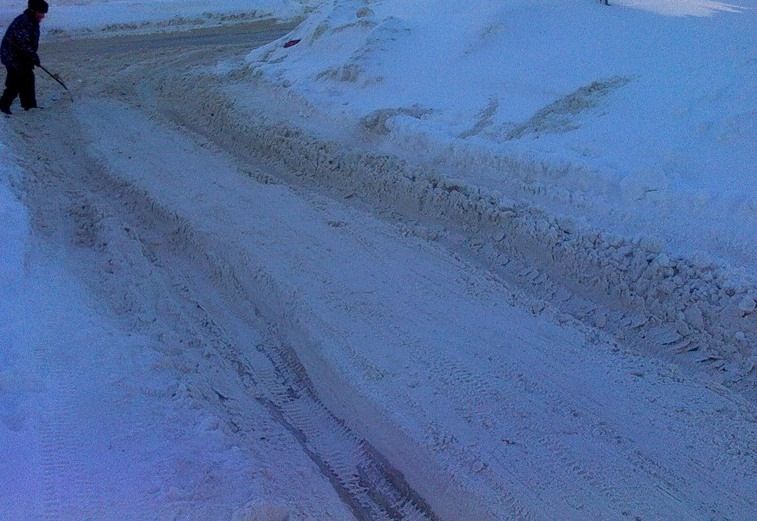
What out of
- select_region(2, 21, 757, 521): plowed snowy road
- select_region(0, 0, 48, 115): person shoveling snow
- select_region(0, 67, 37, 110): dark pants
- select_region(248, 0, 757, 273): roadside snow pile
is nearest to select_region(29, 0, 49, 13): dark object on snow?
select_region(0, 0, 48, 115): person shoveling snow

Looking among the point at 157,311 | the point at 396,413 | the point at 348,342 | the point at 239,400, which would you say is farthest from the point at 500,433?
the point at 157,311

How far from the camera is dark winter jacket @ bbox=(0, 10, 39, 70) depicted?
10.3 meters

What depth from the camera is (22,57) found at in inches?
406

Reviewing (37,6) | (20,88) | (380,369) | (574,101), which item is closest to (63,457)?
(380,369)

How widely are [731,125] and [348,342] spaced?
3948 mm

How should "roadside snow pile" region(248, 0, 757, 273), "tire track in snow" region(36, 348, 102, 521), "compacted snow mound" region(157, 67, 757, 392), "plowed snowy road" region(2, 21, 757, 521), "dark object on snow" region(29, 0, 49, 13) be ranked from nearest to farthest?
1. "tire track in snow" region(36, 348, 102, 521)
2. "plowed snowy road" region(2, 21, 757, 521)
3. "compacted snow mound" region(157, 67, 757, 392)
4. "roadside snow pile" region(248, 0, 757, 273)
5. "dark object on snow" region(29, 0, 49, 13)

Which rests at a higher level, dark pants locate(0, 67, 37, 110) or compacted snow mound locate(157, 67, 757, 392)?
dark pants locate(0, 67, 37, 110)

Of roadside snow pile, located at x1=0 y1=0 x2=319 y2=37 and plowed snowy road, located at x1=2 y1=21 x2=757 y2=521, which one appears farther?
roadside snow pile, located at x1=0 y1=0 x2=319 y2=37

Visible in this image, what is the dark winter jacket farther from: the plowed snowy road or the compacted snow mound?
the compacted snow mound

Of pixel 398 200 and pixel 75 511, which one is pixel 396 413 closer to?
pixel 75 511

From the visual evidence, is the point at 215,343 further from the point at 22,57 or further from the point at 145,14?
the point at 145,14

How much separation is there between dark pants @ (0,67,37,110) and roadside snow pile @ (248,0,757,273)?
3.55 meters

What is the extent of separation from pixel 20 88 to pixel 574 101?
8.38 m

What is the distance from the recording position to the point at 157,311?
17.1ft
